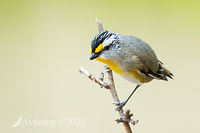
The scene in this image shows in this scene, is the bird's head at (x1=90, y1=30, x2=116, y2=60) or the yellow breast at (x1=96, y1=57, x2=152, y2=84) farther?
the yellow breast at (x1=96, y1=57, x2=152, y2=84)

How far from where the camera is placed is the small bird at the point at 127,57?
1400 millimetres

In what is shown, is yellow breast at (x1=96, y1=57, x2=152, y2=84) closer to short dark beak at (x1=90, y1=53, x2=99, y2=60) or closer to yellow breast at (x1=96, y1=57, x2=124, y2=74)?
yellow breast at (x1=96, y1=57, x2=124, y2=74)

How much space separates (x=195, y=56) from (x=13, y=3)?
1.96 metres

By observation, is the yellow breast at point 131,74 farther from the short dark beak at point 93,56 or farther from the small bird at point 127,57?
the short dark beak at point 93,56

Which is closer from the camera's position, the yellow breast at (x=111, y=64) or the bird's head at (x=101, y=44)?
the bird's head at (x=101, y=44)

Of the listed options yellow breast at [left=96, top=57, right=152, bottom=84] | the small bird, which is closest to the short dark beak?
the small bird

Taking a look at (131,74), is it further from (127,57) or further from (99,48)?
(99,48)

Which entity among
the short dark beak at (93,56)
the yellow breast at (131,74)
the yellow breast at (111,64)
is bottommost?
the short dark beak at (93,56)

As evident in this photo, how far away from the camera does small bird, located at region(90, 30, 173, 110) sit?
1400mm

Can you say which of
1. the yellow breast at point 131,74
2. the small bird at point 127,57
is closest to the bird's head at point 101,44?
the small bird at point 127,57

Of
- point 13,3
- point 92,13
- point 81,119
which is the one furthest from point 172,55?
point 13,3

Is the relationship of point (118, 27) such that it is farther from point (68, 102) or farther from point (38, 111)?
point (38, 111)

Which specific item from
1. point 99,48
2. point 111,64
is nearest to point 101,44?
point 99,48

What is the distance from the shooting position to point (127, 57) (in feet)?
5.04
